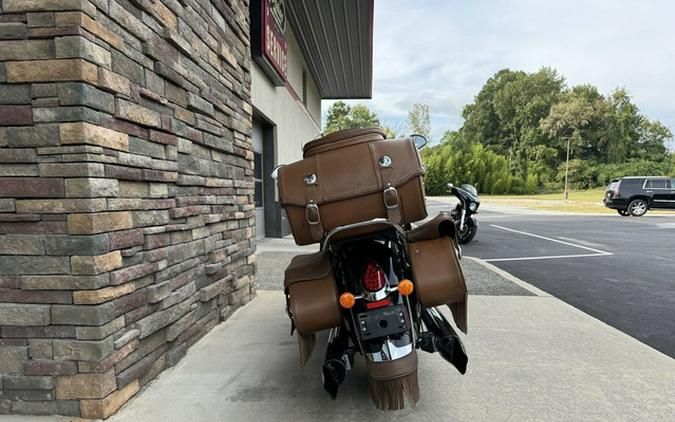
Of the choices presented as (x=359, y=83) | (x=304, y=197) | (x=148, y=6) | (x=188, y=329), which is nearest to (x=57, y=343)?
(x=188, y=329)

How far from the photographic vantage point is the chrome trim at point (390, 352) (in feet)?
6.01

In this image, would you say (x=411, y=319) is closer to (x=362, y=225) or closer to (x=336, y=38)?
(x=362, y=225)

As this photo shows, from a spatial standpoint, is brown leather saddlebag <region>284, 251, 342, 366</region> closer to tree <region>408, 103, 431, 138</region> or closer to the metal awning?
the metal awning

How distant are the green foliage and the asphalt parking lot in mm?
36995

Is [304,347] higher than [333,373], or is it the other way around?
[304,347]

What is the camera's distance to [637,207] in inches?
676

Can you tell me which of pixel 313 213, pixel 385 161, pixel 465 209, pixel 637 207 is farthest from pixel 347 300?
pixel 637 207

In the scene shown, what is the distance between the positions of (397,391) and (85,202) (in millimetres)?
1723

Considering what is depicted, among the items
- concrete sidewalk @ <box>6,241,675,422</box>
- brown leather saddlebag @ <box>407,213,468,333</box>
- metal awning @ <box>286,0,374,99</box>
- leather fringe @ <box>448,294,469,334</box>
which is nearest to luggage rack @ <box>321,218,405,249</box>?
brown leather saddlebag @ <box>407,213,468,333</box>

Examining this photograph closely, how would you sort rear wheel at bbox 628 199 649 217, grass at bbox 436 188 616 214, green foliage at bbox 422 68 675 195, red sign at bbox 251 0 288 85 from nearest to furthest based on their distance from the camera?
red sign at bbox 251 0 288 85, rear wheel at bbox 628 199 649 217, grass at bbox 436 188 616 214, green foliage at bbox 422 68 675 195

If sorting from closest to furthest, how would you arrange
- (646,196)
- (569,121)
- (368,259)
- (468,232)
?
(368,259) < (468,232) < (646,196) < (569,121)

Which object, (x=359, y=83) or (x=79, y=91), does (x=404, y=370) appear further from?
(x=359, y=83)

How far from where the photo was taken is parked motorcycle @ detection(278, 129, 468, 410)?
1928mm

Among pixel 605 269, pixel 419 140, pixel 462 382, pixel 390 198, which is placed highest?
pixel 419 140
